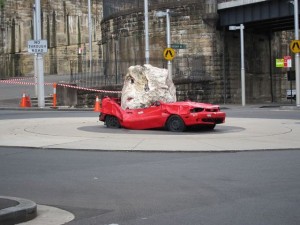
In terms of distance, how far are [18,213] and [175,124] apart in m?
10.8

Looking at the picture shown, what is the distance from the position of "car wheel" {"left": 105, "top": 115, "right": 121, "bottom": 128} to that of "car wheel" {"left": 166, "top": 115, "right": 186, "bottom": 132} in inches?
77.0

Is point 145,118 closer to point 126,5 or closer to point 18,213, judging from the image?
point 18,213

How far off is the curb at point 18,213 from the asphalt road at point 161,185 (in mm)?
568

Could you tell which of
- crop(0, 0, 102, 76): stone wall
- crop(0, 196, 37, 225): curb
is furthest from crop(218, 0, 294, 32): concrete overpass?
crop(0, 196, 37, 225): curb

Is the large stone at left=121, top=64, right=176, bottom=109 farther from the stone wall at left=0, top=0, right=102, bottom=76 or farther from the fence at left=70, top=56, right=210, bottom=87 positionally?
the stone wall at left=0, top=0, right=102, bottom=76

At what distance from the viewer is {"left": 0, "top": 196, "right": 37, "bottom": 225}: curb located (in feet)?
20.6

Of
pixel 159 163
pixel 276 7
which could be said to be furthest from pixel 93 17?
pixel 159 163

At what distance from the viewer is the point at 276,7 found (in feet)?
133

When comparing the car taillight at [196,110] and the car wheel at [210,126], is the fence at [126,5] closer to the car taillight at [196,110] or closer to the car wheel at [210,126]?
the car wheel at [210,126]

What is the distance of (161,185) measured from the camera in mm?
8758

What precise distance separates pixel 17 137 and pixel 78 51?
55.3 meters

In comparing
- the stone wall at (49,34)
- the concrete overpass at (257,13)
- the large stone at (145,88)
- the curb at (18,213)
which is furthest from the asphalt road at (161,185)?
the stone wall at (49,34)

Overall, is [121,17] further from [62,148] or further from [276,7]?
[62,148]

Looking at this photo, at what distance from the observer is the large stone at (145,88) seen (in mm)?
18203
